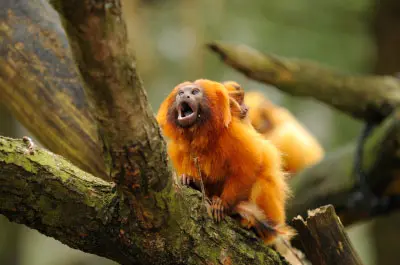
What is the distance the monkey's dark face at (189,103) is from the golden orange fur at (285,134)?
2.62 meters

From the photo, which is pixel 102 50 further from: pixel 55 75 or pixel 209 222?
pixel 55 75

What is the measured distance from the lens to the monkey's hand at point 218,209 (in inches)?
97.1

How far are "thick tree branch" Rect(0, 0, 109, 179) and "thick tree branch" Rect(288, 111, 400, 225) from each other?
7.00 ft

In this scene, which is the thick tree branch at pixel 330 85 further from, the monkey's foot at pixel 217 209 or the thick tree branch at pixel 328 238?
the thick tree branch at pixel 328 238

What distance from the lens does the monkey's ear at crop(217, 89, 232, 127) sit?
116 inches

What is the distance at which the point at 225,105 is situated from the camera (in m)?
2.96

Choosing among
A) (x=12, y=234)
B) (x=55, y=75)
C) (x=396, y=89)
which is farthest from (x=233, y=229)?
(x=12, y=234)

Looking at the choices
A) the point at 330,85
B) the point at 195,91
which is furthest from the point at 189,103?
the point at 330,85

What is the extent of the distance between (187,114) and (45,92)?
891 mm

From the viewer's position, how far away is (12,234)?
24.6 feet

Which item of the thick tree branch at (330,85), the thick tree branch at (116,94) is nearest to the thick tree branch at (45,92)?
the thick tree branch at (116,94)

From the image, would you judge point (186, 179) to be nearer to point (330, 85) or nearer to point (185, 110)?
point (185, 110)

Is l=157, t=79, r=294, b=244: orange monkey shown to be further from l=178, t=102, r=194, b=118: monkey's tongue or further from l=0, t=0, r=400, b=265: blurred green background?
l=0, t=0, r=400, b=265: blurred green background

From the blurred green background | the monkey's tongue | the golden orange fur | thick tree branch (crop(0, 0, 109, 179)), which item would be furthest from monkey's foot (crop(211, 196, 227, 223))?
the blurred green background
